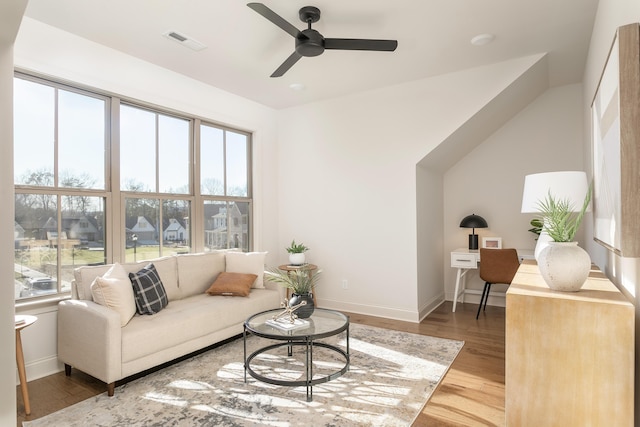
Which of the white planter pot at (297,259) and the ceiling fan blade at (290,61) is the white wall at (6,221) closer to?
the ceiling fan blade at (290,61)

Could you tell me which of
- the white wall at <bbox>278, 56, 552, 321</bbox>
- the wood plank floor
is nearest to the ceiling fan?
the white wall at <bbox>278, 56, 552, 321</bbox>

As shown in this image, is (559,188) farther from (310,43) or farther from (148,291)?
(148,291)

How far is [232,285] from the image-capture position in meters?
3.67

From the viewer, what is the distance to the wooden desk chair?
13.5ft

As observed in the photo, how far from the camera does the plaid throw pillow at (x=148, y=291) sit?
2977mm

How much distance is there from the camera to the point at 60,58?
301cm

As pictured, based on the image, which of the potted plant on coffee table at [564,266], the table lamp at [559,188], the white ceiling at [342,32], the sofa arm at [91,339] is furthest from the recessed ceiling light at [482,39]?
the sofa arm at [91,339]

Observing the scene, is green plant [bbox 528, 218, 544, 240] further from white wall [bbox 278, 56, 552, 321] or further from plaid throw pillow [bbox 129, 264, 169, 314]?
plaid throw pillow [bbox 129, 264, 169, 314]

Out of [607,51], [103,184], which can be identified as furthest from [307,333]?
[607,51]

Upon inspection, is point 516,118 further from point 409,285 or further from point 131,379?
point 131,379

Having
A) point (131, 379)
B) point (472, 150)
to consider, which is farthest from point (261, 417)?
point (472, 150)

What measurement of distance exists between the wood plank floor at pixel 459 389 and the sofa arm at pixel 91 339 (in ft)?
0.52

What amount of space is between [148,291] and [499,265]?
3.57m

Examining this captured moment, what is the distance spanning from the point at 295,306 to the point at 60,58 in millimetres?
2732
